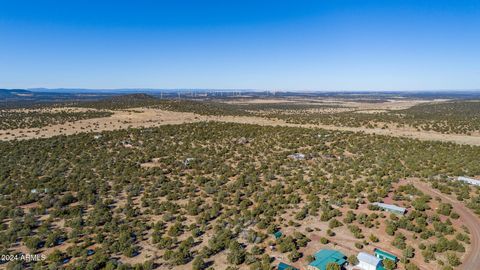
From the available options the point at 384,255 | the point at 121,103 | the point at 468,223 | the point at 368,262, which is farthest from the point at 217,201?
the point at 121,103

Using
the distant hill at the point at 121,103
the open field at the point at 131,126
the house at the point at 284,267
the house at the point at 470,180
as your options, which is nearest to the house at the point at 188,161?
the house at the point at 284,267

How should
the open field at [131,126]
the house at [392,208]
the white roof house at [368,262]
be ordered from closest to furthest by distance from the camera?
1. the white roof house at [368,262]
2. the house at [392,208]
3. the open field at [131,126]

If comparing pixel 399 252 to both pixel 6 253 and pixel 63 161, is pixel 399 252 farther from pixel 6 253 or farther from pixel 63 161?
pixel 63 161

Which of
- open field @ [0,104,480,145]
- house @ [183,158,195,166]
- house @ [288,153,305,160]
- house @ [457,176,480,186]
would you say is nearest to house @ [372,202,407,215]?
house @ [457,176,480,186]

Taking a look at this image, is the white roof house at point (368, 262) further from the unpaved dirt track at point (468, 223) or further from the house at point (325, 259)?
the unpaved dirt track at point (468, 223)

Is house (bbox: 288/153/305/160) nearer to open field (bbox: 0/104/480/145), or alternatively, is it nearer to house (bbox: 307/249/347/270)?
house (bbox: 307/249/347/270)

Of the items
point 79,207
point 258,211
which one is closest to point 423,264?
point 258,211
